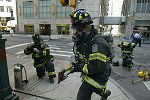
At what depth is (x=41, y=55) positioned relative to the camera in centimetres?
490

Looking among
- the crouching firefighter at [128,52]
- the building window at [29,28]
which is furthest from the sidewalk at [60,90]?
the building window at [29,28]

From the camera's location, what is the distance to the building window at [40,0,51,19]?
3575cm

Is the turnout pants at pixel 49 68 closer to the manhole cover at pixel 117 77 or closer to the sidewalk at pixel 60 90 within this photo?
the sidewalk at pixel 60 90

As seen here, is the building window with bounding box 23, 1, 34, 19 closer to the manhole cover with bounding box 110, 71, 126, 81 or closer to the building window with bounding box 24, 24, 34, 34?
the building window with bounding box 24, 24, 34, 34

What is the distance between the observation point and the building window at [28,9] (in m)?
37.2

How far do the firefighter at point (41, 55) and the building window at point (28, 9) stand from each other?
3495cm

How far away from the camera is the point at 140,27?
1141 inches

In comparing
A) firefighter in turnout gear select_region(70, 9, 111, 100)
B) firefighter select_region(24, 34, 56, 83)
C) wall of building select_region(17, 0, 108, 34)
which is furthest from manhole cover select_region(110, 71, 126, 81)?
wall of building select_region(17, 0, 108, 34)

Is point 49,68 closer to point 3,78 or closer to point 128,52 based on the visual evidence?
point 3,78

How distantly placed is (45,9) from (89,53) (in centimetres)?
3591

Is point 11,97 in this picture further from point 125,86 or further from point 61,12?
point 61,12

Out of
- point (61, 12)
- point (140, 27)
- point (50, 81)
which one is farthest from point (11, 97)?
point (61, 12)

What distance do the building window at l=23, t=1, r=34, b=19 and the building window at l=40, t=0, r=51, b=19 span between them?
2.69 metres

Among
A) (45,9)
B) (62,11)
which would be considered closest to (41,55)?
(62,11)
